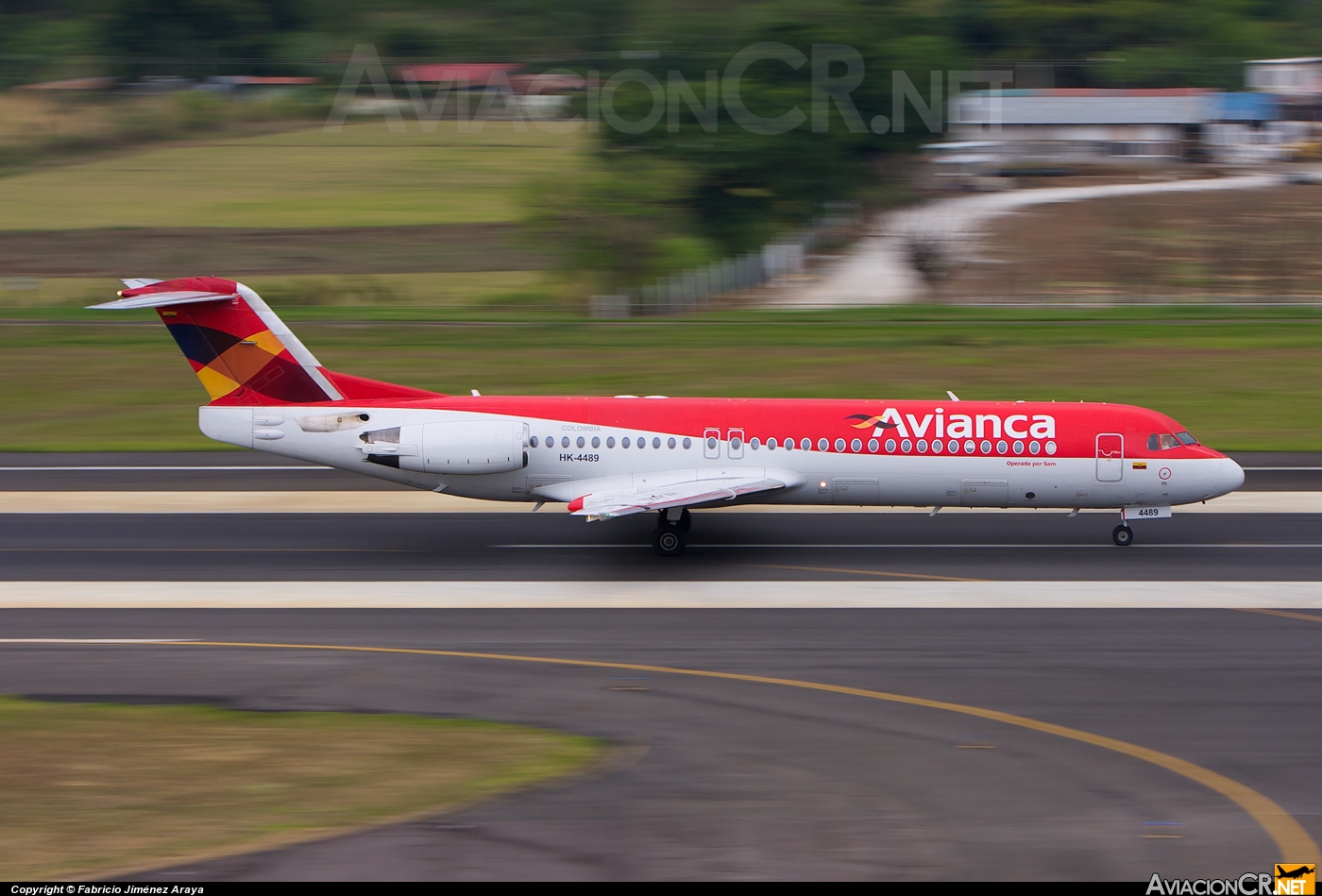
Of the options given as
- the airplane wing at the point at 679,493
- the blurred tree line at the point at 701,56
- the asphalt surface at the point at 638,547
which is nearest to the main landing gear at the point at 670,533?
the asphalt surface at the point at 638,547

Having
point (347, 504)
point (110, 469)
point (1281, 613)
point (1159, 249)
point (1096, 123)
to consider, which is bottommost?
point (1281, 613)

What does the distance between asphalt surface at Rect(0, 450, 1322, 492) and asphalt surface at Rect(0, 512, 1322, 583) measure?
2.48 m

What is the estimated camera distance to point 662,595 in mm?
21656

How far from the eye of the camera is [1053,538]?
25.3m

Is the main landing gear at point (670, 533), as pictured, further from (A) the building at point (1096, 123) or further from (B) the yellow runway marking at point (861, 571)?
(A) the building at point (1096, 123)

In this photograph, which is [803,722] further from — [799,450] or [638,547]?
[638,547]

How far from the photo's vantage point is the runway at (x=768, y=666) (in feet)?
43.3

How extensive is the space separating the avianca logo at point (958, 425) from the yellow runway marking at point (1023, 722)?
7.86 meters

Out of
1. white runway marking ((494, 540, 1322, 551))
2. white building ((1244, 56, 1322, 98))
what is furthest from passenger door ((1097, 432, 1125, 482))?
white building ((1244, 56, 1322, 98))

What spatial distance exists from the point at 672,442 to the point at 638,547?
89.3 inches

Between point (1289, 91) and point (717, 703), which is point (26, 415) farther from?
point (1289, 91)

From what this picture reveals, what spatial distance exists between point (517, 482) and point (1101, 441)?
1152 centimetres

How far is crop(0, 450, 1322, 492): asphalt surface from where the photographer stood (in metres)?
28.8

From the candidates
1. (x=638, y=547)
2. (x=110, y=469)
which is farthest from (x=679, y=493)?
(x=110, y=469)
